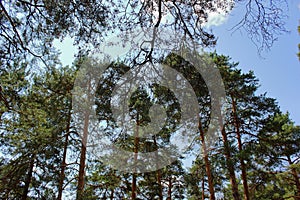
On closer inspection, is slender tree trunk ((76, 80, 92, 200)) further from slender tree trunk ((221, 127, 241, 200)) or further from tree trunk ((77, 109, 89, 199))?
slender tree trunk ((221, 127, 241, 200))

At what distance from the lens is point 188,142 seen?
8531 millimetres

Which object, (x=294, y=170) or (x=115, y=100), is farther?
(x=294, y=170)

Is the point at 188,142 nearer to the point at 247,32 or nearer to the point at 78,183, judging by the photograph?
the point at 78,183

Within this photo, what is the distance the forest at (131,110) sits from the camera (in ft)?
9.79

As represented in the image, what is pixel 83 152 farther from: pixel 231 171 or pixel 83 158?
pixel 231 171

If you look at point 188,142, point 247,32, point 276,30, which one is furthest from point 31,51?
point 188,142

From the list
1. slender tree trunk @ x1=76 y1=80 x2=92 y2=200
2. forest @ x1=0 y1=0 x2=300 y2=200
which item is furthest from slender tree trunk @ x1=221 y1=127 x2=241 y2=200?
slender tree trunk @ x1=76 y1=80 x2=92 y2=200

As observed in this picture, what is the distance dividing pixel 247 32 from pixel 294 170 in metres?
8.48

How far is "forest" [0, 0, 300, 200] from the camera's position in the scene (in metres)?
2.98

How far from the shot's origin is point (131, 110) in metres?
4.87

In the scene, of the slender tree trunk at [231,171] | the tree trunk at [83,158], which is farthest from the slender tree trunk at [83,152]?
the slender tree trunk at [231,171]

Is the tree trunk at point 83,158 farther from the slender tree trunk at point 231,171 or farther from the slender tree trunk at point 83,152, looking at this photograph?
the slender tree trunk at point 231,171

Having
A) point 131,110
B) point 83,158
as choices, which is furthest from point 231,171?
point 83,158

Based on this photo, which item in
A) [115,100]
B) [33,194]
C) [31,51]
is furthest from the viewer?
[33,194]
